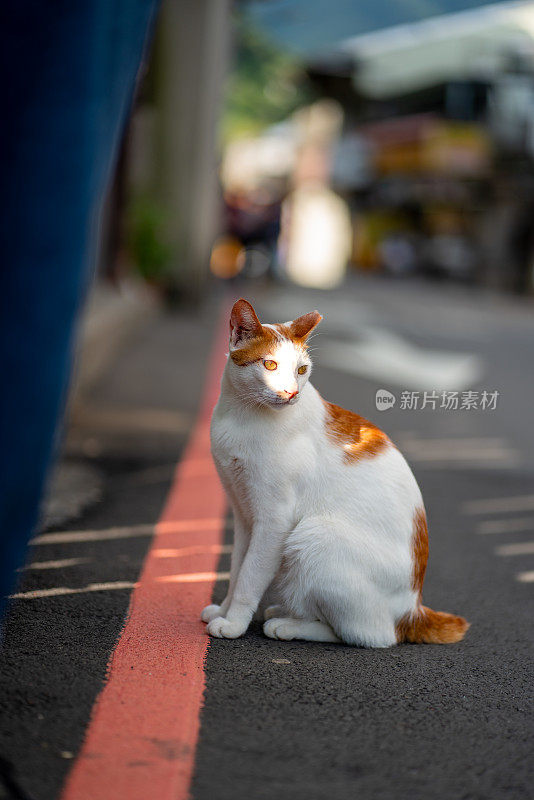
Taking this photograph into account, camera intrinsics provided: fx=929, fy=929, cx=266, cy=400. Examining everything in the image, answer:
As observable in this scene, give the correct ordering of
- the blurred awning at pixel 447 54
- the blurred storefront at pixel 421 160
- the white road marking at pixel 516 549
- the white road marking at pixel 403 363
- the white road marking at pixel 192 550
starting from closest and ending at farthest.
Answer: the white road marking at pixel 192 550 < the white road marking at pixel 516 549 < the white road marking at pixel 403 363 < the blurred awning at pixel 447 54 < the blurred storefront at pixel 421 160

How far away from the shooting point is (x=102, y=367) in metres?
7.96

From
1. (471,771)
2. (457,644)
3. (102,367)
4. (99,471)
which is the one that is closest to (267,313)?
(102,367)

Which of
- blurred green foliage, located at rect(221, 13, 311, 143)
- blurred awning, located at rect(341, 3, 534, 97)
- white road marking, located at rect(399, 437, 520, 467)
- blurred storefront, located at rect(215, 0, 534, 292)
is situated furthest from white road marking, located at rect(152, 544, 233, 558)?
blurred green foliage, located at rect(221, 13, 311, 143)

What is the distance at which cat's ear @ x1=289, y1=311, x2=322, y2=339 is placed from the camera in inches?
101

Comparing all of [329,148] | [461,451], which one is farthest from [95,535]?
[329,148]

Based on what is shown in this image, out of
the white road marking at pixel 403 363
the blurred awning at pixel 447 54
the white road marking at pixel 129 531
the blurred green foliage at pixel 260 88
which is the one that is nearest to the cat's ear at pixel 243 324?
the white road marking at pixel 129 531

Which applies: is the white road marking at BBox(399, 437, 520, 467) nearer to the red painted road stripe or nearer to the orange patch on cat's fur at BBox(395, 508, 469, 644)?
the red painted road stripe

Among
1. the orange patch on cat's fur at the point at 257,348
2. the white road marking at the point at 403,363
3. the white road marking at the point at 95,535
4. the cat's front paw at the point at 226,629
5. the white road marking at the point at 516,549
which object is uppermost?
the orange patch on cat's fur at the point at 257,348

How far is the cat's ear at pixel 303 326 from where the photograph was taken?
2.56 metres

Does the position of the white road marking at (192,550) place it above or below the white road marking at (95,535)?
above

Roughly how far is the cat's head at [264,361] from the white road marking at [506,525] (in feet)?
7.41

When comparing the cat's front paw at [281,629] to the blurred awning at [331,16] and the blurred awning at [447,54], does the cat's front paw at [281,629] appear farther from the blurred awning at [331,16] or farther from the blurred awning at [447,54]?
the blurred awning at [447,54]

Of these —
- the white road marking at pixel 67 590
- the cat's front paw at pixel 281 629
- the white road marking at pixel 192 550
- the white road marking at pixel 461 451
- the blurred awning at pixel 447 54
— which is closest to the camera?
the cat's front paw at pixel 281 629

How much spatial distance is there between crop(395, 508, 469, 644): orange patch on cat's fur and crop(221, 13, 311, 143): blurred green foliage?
23698 millimetres
